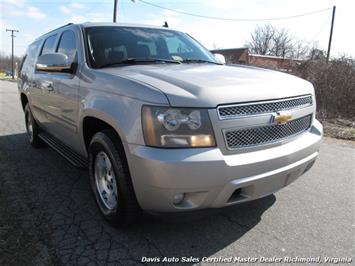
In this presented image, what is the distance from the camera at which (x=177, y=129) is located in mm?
2482

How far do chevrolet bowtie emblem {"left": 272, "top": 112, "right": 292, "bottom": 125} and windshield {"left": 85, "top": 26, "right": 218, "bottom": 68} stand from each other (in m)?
1.57

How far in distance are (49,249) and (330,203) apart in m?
2.81

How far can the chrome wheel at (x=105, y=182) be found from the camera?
3.21 meters

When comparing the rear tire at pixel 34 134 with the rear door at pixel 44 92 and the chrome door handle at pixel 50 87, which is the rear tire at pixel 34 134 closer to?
the rear door at pixel 44 92

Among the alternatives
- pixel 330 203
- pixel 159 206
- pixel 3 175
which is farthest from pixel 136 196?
pixel 3 175

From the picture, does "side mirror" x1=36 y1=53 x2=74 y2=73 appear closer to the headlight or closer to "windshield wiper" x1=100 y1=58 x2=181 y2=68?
"windshield wiper" x1=100 y1=58 x2=181 y2=68

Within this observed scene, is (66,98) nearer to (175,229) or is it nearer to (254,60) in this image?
(175,229)

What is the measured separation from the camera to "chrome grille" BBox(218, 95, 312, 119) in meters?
2.55

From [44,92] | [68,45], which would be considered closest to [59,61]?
[68,45]

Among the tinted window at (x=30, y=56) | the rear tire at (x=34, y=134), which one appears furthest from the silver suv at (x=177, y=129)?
the rear tire at (x=34, y=134)

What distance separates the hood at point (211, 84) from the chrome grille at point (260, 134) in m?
0.23

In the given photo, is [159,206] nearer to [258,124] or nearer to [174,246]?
[174,246]

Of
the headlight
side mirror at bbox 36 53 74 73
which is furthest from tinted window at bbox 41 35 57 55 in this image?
the headlight

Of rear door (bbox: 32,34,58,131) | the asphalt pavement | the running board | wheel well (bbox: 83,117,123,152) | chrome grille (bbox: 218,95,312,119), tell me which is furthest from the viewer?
rear door (bbox: 32,34,58,131)
